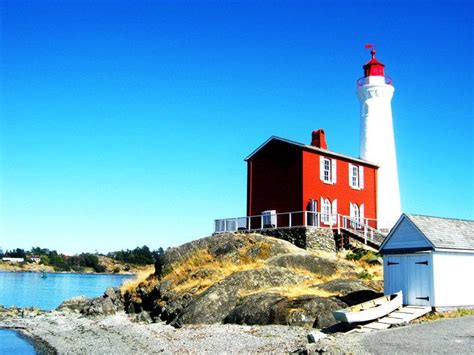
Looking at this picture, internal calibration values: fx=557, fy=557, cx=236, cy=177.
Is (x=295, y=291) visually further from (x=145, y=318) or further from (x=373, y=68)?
(x=373, y=68)

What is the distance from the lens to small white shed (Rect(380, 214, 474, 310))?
68.3 feet

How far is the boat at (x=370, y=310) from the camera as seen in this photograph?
61.3 feet

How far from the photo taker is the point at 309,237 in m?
33.7

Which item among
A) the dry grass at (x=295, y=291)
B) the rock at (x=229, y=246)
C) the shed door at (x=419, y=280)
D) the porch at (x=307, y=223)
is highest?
the porch at (x=307, y=223)

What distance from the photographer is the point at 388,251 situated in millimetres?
22594

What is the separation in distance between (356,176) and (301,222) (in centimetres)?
730

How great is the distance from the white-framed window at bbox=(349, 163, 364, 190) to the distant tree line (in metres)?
130

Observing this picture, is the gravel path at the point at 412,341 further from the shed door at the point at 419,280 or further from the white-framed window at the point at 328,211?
the white-framed window at the point at 328,211

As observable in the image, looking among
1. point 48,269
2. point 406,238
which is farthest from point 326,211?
point 48,269

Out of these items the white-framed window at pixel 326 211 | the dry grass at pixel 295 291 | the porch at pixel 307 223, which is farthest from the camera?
the white-framed window at pixel 326 211

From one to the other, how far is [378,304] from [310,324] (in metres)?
2.61

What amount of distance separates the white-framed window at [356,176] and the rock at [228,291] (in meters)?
14.3

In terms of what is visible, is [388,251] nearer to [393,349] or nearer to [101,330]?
[393,349]

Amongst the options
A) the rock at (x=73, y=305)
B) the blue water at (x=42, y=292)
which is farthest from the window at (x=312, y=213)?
the blue water at (x=42, y=292)
